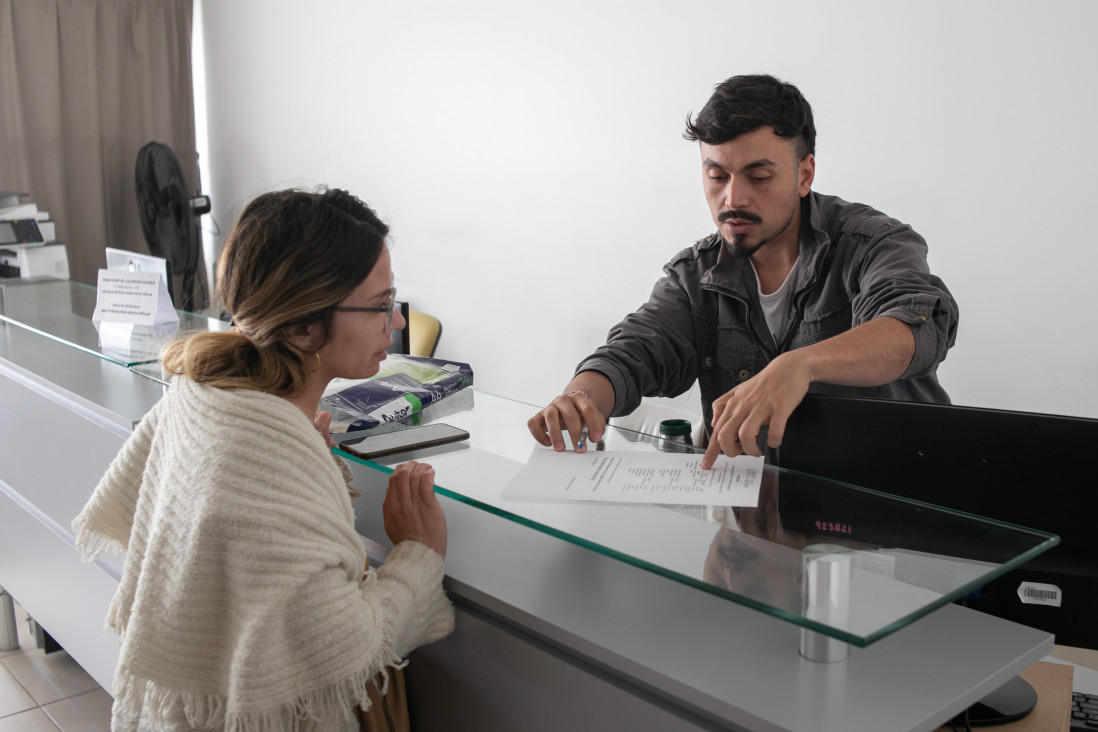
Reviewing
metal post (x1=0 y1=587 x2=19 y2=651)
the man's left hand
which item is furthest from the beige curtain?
the man's left hand

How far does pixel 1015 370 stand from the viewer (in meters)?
2.73

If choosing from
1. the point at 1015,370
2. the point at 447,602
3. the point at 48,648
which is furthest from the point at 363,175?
the point at 447,602

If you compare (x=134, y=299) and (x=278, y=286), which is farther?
(x=134, y=299)

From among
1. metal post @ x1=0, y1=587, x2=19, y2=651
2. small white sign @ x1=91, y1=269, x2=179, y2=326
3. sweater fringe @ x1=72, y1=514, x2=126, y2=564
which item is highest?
small white sign @ x1=91, y1=269, x2=179, y2=326

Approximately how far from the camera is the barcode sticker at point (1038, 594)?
1080 mm

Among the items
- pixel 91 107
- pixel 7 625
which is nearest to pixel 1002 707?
pixel 7 625

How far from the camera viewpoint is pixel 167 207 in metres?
5.24

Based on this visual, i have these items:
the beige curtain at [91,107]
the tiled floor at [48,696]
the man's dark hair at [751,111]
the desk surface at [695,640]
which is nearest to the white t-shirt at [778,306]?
the man's dark hair at [751,111]

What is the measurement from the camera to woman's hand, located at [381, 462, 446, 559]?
1.22 metres

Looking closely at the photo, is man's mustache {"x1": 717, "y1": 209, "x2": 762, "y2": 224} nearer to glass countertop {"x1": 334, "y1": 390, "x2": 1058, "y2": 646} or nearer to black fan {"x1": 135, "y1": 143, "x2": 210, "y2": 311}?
glass countertop {"x1": 334, "y1": 390, "x2": 1058, "y2": 646}

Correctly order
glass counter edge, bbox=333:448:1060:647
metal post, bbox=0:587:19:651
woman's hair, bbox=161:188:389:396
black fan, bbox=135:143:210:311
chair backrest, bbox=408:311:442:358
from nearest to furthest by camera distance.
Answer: glass counter edge, bbox=333:448:1060:647
woman's hair, bbox=161:188:389:396
metal post, bbox=0:587:19:651
chair backrest, bbox=408:311:442:358
black fan, bbox=135:143:210:311

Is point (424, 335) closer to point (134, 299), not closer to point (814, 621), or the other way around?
point (134, 299)

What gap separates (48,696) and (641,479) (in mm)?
2207

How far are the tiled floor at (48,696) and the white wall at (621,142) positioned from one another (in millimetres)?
1576
